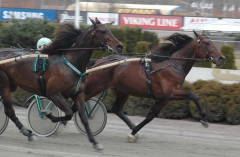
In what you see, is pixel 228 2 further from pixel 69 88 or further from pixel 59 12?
pixel 69 88

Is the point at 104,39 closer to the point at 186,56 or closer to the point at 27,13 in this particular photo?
the point at 186,56

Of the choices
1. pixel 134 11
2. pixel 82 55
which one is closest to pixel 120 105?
pixel 82 55

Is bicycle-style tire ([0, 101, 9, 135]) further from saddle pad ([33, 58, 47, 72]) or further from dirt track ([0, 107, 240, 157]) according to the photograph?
saddle pad ([33, 58, 47, 72])

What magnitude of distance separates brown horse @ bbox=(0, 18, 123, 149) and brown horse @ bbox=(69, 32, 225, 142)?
111 centimetres

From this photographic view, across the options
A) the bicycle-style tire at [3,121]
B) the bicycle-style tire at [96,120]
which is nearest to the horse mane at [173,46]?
the bicycle-style tire at [96,120]

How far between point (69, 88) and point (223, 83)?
4.73 meters

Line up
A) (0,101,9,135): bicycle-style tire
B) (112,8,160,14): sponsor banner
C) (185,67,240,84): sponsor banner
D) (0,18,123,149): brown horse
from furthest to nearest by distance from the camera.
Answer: (112,8,160,14): sponsor banner, (185,67,240,84): sponsor banner, (0,101,9,135): bicycle-style tire, (0,18,123,149): brown horse

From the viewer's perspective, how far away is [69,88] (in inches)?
277

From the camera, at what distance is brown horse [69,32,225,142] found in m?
7.88

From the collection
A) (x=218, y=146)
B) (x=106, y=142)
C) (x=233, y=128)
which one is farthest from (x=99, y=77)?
(x=233, y=128)

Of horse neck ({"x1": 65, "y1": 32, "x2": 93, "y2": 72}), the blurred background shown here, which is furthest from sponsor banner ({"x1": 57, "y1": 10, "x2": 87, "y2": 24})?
horse neck ({"x1": 65, "y1": 32, "x2": 93, "y2": 72})

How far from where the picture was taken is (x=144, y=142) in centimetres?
798

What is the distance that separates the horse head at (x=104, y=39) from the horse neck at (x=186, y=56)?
154 cm

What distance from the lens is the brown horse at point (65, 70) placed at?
7.01m
